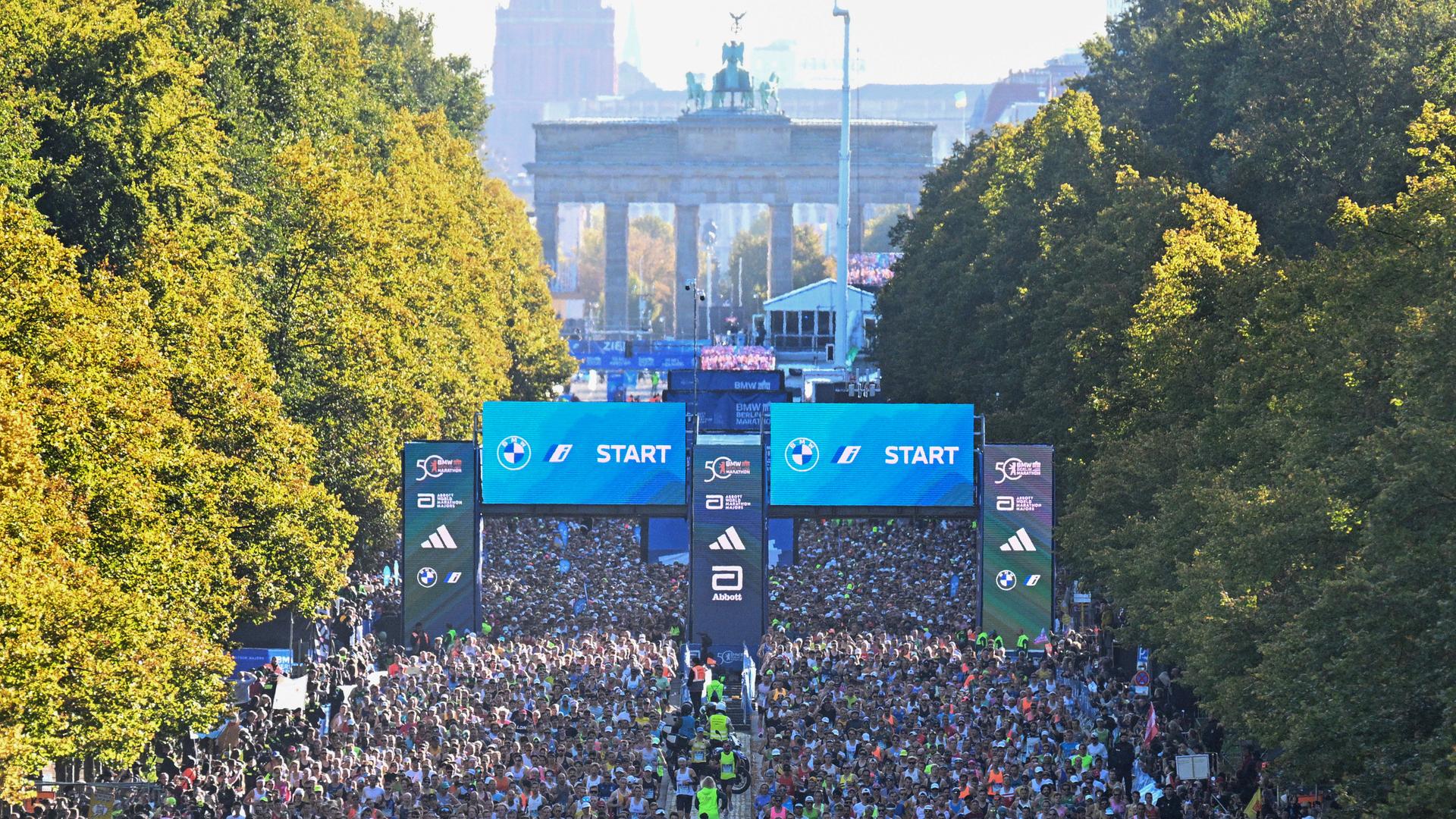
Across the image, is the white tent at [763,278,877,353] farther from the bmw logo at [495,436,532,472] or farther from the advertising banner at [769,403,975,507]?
the bmw logo at [495,436,532,472]

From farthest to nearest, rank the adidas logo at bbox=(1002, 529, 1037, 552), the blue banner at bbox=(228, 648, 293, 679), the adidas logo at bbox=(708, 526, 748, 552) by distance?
1. the adidas logo at bbox=(1002, 529, 1037, 552)
2. the adidas logo at bbox=(708, 526, 748, 552)
3. the blue banner at bbox=(228, 648, 293, 679)

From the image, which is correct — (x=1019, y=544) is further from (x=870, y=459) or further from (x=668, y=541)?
(x=668, y=541)

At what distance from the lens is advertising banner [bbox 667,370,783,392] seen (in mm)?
84125

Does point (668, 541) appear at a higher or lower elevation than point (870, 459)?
lower

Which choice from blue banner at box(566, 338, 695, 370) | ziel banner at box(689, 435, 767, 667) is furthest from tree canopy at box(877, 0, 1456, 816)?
blue banner at box(566, 338, 695, 370)

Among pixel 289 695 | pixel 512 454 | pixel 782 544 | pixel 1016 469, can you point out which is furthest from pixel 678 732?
pixel 782 544

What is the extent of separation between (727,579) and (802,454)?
3.98m

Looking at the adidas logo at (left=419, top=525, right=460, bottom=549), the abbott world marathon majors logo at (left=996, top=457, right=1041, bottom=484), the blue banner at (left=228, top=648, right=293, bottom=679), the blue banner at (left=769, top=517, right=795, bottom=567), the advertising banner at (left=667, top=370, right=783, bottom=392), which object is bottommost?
the blue banner at (left=228, top=648, right=293, bottom=679)

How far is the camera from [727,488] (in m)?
56.0

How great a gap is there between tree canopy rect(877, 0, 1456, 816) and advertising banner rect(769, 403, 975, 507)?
3195 mm

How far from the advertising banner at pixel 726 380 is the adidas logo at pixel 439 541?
89.2ft

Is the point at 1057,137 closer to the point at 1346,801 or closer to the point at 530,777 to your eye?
the point at 530,777

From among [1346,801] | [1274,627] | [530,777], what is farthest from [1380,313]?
[530,777]

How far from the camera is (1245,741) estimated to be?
4100cm
